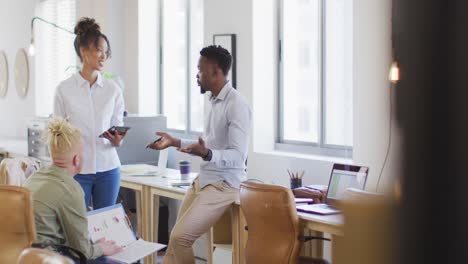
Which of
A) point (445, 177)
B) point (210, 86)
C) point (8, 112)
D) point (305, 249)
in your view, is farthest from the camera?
point (8, 112)

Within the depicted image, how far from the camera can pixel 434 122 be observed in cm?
28

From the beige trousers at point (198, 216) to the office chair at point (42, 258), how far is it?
5.23 feet

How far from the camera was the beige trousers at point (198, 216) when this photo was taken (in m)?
3.61

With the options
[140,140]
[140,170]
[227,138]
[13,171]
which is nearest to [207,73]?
[227,138]

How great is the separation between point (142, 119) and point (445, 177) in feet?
17.4

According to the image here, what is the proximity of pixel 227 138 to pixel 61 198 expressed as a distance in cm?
112

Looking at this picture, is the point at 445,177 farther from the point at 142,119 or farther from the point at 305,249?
the point at 142,119

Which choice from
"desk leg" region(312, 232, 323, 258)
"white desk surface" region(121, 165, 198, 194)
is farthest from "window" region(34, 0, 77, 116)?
"desk leg" region(312, 232, 323, 258)

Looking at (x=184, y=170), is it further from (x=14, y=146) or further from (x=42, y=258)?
(x=14, y=146)

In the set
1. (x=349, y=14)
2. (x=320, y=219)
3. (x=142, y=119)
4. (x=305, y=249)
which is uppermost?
(x=349, y=14)

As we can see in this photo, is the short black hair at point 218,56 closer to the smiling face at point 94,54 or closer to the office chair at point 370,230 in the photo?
the smiling face at point 94,54

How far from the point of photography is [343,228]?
292mm

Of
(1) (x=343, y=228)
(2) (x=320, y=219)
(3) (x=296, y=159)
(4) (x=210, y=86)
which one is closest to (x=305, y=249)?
(3) (x=296, y=159)

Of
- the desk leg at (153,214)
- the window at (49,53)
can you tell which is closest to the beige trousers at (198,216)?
the desk leg at (153,214)
